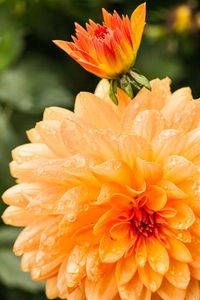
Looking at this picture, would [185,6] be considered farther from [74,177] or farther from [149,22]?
[74,177]

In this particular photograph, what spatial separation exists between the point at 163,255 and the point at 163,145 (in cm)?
21

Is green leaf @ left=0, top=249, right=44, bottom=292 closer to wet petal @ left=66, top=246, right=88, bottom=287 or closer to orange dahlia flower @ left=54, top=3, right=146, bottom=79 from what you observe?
wet petal @ left=66, top=246, right=88, bottom=287

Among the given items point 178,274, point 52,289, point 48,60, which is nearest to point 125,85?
point 178,274

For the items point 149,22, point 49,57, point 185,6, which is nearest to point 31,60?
point 49,57

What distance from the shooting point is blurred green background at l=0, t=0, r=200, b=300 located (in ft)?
4.93

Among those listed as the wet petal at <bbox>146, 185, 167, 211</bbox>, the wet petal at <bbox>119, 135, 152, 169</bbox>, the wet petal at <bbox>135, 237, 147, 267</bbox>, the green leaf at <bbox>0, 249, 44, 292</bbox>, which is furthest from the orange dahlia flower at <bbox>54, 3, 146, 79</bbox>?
the green leaf at <bbox>0, 249, 44, 292</bbox>

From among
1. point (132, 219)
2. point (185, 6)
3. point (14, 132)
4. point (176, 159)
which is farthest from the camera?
point (14, 132)

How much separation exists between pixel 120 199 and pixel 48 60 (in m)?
0.91

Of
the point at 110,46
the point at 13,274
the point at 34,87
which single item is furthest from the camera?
the point at 34,87

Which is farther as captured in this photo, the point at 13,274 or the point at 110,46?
the point at 13,274

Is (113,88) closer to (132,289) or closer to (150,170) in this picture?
(150,170)

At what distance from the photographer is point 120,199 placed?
0.95 meters

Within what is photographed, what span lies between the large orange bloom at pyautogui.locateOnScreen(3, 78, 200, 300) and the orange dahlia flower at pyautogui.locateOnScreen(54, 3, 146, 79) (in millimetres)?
96

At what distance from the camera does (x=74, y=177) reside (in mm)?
936
